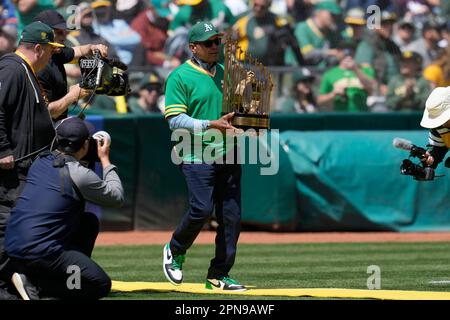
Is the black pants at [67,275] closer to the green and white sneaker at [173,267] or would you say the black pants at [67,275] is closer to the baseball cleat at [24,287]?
the baseball cleat at [24,287]

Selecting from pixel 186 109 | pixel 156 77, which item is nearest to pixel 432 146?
pixel 186 109

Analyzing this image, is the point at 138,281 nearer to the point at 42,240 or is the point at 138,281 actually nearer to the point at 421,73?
the point at 42,240

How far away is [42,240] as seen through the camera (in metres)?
7.51

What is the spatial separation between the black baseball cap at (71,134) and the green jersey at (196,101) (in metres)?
1.71

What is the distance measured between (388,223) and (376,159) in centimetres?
92

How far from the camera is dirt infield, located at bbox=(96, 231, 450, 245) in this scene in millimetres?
14492

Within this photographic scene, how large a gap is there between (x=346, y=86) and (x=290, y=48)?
1.19 meters

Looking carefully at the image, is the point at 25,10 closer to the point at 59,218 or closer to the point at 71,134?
the point at 71,134

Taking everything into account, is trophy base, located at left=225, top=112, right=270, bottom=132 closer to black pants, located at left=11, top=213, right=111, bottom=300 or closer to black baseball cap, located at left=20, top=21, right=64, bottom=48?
black baseball cap, located at left=20, top=21, right=64, bottom=48

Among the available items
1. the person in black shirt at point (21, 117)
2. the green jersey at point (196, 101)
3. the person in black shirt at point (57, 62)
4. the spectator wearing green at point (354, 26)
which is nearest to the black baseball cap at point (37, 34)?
the person in black shirt at point (21, 117)

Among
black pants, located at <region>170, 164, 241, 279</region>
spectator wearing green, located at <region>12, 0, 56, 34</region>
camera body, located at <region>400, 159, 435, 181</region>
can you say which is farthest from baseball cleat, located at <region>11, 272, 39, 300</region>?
spectator wearing green, located at <region>12, 0, 56, 34</region>

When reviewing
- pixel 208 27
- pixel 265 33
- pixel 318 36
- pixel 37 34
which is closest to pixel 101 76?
pixel 37 34

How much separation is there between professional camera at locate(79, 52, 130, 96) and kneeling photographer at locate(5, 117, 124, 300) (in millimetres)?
929

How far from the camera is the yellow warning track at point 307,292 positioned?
8469mm
